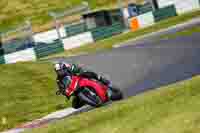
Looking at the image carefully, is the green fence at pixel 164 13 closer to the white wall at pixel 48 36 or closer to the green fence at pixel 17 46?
the green fence at pixel 17 46

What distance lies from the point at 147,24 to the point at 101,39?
15.3 feet

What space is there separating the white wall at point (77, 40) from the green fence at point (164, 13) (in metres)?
6.17

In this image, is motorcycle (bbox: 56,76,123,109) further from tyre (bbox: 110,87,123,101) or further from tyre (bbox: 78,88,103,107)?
tyre (bbox: 110,87,123,101)

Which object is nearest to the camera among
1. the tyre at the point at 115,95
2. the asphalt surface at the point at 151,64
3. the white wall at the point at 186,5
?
the tyre at the point at 115,95

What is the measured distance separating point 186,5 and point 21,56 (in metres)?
→ 15.2

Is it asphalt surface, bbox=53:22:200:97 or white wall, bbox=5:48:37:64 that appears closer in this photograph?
asphalt surface, bbox=53:22:200:97

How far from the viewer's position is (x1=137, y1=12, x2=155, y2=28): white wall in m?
41.9

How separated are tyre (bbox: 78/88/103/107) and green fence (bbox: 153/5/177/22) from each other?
29.5 m

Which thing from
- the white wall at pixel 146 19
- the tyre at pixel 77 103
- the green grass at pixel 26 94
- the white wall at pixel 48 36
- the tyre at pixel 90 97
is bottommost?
the white wall at pixel 48 36

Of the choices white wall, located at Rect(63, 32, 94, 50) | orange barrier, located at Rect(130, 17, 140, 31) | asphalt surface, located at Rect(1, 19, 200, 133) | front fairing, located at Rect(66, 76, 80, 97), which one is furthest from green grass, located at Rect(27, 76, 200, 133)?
orange barrier, located at Rect(130, 17, 140, 31)

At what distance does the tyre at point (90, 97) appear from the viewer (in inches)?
522

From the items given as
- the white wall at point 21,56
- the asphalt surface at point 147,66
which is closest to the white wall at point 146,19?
the white wall at point 21,56

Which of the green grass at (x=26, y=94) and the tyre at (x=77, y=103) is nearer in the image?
the tyre at (x=77, y=103)

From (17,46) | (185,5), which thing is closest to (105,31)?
(17,46)
